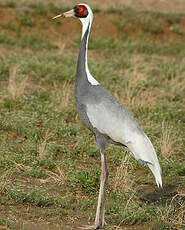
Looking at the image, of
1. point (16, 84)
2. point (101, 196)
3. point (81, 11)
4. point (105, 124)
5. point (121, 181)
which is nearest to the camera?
point (105, 124)

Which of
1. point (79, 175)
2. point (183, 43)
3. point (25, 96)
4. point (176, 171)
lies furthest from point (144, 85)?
point (183, 43)

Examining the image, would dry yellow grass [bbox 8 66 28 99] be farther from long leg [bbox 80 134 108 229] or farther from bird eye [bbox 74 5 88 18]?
long leg [bbox 80 134 108 229]

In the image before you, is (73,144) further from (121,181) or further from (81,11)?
(81,11)

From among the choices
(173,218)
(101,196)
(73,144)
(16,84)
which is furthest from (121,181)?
(16,84)

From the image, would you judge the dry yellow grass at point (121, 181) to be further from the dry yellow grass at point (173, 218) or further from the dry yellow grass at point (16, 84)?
the dry yellow grass at point (16, 84)

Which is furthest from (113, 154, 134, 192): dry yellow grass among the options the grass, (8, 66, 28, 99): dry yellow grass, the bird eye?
(8, 66, 28, 99): dry yellow grass

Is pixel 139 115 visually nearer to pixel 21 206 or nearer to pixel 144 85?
pixel 144 85

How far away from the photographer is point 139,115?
9383mm

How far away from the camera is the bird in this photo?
5.36 m

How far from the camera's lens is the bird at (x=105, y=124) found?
5.36m

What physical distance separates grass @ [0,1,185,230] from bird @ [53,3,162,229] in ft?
1.33

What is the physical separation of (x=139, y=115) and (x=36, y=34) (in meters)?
7.90

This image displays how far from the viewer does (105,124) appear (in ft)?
17.9

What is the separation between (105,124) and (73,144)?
240 cm
